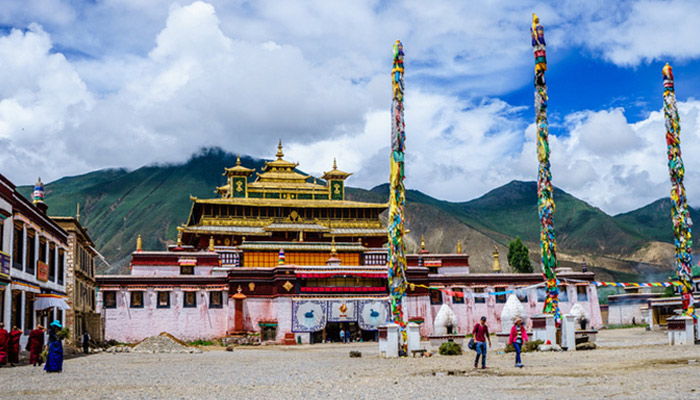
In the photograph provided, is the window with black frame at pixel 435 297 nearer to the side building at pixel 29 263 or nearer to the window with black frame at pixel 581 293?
the window with black frame at pixel 581 293

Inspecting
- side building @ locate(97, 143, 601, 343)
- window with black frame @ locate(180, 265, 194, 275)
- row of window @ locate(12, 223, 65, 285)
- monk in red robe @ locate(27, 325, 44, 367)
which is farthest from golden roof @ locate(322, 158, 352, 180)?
monk in red robe @ locate(27, 325, 44, 367)

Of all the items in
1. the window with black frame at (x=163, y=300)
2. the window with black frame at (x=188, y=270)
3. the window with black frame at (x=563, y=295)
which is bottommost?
the window with black frame at (x=563, y=295)

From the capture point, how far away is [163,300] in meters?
50.7

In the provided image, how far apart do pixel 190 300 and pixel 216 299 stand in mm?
1711

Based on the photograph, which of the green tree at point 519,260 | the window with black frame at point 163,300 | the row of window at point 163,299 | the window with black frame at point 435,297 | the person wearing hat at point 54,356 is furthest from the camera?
the green tree at point 519,260

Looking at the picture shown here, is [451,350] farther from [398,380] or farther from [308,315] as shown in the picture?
[308,315]

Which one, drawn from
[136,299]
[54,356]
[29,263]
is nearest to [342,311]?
[136,299]

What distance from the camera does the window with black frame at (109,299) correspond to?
5006cm

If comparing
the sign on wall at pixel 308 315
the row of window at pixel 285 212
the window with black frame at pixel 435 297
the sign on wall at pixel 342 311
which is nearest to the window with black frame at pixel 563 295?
the window with black frame at pixel 435 297

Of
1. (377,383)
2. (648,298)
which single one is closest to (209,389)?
(377,383)

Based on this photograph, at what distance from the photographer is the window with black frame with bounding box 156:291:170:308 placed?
50.6 meters

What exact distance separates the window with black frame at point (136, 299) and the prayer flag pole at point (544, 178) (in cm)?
2998

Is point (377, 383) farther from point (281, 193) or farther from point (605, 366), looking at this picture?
point (281, 193)

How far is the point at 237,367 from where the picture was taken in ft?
81.3
